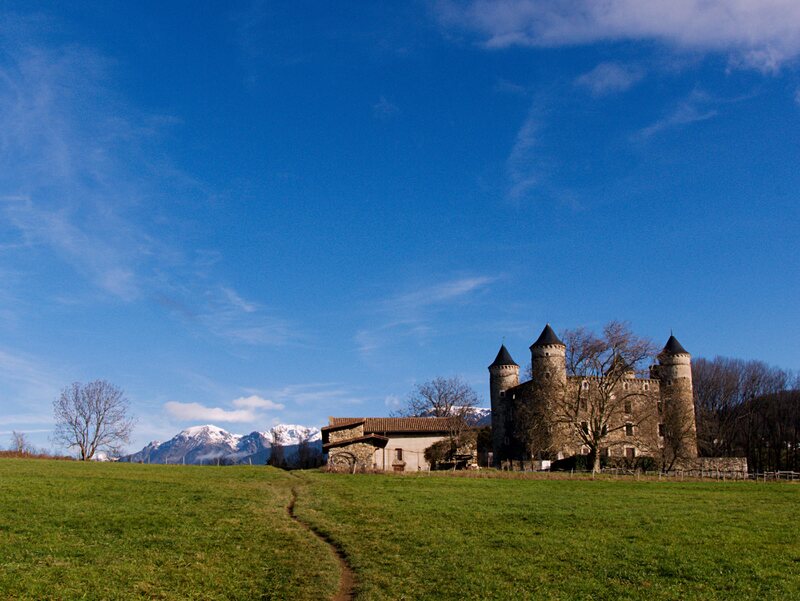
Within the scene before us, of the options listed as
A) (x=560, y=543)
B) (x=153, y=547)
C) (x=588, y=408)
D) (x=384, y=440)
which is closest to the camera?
(x=153, y=547)

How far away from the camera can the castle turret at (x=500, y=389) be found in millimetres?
81562

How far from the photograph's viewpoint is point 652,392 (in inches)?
3100

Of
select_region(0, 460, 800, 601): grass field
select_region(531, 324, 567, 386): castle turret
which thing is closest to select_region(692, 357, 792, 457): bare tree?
select_region(531, 324, 567, 386): castle turret

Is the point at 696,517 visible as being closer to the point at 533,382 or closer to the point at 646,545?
the point at 646,545

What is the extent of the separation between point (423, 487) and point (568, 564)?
20.5 m

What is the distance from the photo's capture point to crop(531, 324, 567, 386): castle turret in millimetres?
75812

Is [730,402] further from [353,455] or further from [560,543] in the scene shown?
[560,543]

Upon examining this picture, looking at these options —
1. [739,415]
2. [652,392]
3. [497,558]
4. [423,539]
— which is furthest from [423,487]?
[739,415]

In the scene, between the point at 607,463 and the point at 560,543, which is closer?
the point at 560,543

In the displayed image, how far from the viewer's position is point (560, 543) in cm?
1948

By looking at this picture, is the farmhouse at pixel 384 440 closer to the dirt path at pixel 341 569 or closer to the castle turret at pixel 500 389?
the castle turret at pixel 500 389

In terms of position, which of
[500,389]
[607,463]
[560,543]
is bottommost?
[607,463]

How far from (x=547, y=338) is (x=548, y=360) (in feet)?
8.62

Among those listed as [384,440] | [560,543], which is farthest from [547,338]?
[560,543]
